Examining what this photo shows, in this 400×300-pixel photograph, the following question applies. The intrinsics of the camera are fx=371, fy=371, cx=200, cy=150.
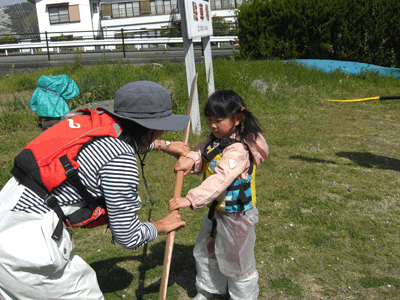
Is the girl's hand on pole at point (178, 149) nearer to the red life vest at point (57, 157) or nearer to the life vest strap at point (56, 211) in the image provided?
the red life vest at point (57, 157)

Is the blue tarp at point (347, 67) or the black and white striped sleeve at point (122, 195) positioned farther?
the blue tarp at point (347, 67)

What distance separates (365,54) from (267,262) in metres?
10.5

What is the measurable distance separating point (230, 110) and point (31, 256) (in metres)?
1.43

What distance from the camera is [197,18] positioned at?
19.2 feet

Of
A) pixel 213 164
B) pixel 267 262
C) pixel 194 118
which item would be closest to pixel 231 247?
pixel 213 164

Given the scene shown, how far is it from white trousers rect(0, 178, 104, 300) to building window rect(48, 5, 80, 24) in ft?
144

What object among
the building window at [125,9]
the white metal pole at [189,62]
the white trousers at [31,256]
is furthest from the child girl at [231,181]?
the building window at [125,9]

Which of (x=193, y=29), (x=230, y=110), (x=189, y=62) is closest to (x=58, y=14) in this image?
(x=189, y=62)

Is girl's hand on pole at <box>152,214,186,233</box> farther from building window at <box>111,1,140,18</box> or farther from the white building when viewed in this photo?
building window at <box>111,1,140,18</box>

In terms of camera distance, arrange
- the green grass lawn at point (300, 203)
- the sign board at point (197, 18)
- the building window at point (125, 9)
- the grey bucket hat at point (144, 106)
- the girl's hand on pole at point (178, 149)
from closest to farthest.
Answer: the grey bucket hat at point (144, 106) → the girl's hand on pole at point (178, 149) → the green grass lawn at point (300, 203) → the sign board at point (197, 18) → the building window at point (125, 9)

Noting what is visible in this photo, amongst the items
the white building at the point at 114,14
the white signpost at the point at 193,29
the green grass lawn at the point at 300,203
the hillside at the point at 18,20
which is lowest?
the green grass lawn at the point at 300,203

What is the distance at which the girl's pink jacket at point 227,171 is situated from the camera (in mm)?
2273

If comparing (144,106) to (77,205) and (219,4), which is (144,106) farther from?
(219,4)

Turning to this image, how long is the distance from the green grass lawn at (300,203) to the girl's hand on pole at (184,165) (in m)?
1.13
